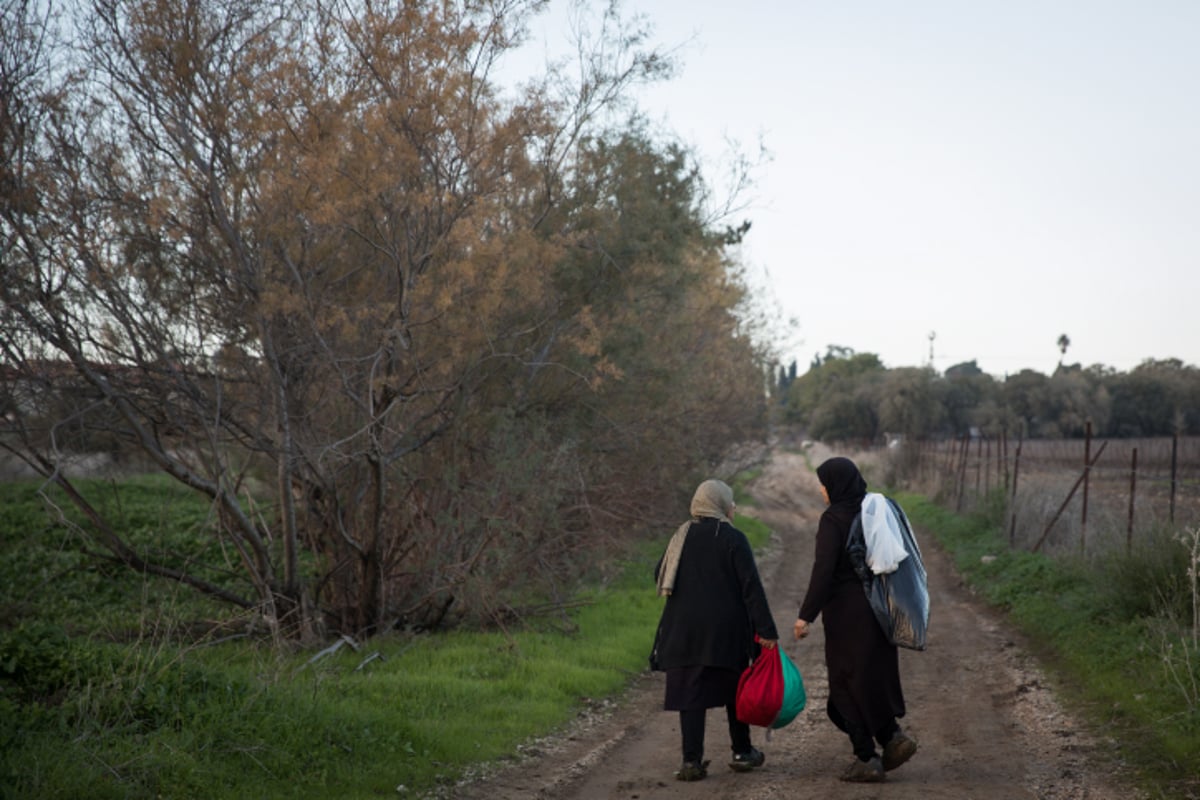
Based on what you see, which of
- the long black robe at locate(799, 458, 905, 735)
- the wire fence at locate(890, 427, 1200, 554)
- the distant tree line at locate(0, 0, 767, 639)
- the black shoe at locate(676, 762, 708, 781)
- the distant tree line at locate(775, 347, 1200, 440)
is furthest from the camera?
the distant tree line at locate(775, 347, 1200, 440)

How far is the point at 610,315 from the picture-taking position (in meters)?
15.5

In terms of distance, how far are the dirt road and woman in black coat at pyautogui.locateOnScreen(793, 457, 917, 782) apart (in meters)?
0.24

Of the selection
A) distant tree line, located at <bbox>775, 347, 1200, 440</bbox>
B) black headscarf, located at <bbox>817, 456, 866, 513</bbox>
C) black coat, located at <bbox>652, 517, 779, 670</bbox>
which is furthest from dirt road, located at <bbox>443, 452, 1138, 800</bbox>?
distant tree line, located at <bbox>775, 347, 1200, 440</bbox>

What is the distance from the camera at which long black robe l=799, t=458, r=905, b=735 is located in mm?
7094

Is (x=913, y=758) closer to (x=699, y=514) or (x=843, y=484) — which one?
(x=843, y=484)

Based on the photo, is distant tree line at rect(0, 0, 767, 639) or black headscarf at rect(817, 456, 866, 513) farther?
distant tree line at rect(0, 0, 767, 639)

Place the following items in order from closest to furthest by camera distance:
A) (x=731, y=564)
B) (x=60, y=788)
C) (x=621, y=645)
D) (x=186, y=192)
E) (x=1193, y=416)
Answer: (x=60, y=788) < (x=731, y=564) < (x=186, y=192) < (x=621, y=645) < (x=1193, y=416)

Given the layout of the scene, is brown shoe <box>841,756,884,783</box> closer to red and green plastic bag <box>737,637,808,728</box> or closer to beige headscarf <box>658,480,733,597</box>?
red and green plastic bag <box>737,637,808,728</box>

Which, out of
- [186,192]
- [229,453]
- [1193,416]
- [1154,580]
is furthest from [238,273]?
[1193,416]

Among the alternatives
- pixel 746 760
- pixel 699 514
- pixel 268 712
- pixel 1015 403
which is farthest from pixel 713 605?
pixel 1015 403

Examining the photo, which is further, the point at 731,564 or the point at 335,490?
the point at 335,490

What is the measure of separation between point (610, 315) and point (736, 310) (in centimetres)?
1385

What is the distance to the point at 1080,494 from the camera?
19141 millimetres

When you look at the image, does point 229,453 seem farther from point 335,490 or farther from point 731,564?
point 731,564
